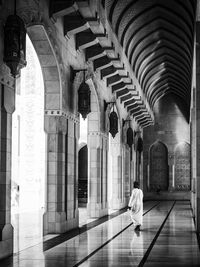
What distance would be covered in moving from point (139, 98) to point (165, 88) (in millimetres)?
11733

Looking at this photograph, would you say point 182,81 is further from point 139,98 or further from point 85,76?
point 85,76

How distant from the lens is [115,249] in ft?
35.1

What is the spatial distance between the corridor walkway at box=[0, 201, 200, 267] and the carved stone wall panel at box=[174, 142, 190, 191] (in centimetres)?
2293

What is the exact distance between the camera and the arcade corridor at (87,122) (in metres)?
9.79

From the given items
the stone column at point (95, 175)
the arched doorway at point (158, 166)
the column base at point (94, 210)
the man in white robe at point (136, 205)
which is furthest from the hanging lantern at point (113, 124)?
the arched doorway at point (158, 166)

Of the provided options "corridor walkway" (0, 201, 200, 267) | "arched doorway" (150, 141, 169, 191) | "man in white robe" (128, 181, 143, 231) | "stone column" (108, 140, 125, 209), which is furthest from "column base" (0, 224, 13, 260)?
"arched doorway" (150, 141, 169, 191)

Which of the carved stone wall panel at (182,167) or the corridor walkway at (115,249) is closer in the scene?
the corridor walkway at (115,249)

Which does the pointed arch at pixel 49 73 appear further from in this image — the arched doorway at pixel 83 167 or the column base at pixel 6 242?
the arched doorway at pixel 83 167

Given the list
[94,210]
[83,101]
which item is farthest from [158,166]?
[83,101]

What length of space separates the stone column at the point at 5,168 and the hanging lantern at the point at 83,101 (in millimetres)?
5355

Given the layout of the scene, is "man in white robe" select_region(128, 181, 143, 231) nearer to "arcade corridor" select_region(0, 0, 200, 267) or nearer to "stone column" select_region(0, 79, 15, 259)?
"arcade corridor" select_region(0, 0, 200, 267)

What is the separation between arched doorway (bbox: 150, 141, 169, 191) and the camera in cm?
3850

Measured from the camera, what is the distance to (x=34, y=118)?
2619cm

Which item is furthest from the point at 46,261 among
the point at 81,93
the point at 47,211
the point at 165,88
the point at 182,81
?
the point at 165,88
